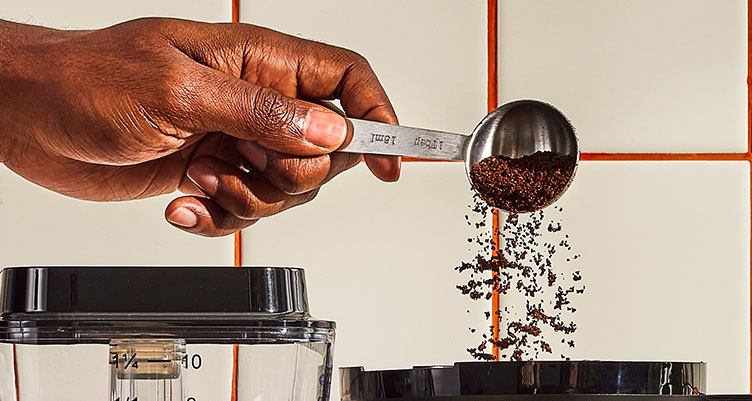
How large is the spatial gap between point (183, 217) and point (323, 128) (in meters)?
0.24

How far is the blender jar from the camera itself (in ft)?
1.71

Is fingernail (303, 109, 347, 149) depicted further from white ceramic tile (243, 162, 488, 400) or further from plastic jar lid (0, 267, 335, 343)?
white ceramic tile (243, 162, 488, 400)

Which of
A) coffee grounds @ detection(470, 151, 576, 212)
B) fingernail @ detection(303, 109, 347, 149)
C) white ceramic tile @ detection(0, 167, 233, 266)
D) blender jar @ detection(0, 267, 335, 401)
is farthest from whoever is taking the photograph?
white ceramic tile @ detection(0, 167, 233, 266)

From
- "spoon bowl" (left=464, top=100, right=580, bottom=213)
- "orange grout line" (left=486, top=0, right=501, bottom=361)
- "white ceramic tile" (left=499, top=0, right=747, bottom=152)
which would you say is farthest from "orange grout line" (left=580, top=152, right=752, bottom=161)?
"spoon bowl" (left=464, top=100, right=580, bottom=213)

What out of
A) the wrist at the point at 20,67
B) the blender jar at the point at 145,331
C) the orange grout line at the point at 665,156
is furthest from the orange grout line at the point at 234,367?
the orange grout line at the point at 665,156

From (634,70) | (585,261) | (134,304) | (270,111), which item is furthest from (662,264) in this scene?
(134,304)

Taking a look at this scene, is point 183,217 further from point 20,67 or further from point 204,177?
point 20,67

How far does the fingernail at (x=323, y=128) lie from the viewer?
25.2 inches

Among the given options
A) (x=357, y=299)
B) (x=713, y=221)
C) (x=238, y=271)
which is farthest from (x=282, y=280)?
(x=713, y=221)

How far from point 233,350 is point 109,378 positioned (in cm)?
7

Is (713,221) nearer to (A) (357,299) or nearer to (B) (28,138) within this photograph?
(A) (357,299)

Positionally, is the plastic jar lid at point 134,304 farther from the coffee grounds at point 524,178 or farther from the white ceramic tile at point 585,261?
the white ceramic tile at point 585,261

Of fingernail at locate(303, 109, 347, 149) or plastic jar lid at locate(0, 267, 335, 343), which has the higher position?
fingernail at locate(303, 109, 347, 149)

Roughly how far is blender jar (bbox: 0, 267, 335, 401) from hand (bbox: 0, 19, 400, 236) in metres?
0.13
